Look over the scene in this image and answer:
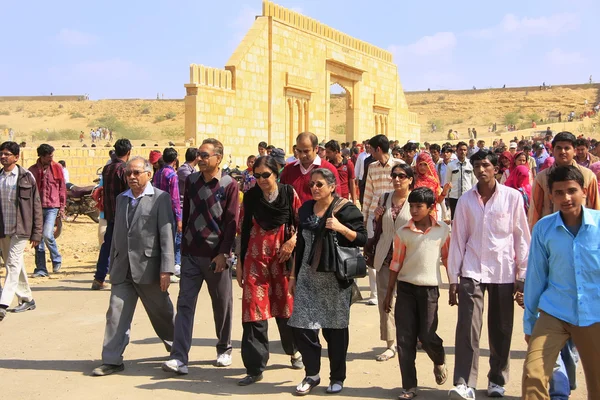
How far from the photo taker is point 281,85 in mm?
22250

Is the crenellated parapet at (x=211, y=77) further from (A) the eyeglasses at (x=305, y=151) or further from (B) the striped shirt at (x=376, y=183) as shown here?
(A) the eyeglasses at (x=305, y=151)

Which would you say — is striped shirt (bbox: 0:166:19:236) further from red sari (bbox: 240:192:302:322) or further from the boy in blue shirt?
the boy in blue shirt

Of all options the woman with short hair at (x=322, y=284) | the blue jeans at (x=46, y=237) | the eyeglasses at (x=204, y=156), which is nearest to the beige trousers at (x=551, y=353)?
the woman with short hair at (x=322, y=284)

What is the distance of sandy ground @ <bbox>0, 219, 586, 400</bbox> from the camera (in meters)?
5.23

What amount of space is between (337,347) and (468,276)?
1.05 m

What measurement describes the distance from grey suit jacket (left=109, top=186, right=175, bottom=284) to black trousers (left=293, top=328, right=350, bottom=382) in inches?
50.2

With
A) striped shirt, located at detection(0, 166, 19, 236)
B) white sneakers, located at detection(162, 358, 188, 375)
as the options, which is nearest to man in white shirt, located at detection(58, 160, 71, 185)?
striped shirt, located at detection(0, 166, 19, 236)

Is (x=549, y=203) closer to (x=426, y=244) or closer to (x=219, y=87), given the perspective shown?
(x=426, y=244)

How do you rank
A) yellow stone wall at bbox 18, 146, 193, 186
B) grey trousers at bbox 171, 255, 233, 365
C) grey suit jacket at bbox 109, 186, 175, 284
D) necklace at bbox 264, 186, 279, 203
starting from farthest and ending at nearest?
yellow stone wall at bbox 18, 146, 193, 186, grey suit jacket at bbox 109, 186, 175, 284, grey trousers at bbox 171, 255, 233, 365, necklace at bbox 264, 186, 279, 203

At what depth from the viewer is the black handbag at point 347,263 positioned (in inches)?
200

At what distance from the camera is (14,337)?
6.81 meters

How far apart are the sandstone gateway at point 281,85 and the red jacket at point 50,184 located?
8679 millimetres

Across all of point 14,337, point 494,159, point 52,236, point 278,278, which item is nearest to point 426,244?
point 494,159

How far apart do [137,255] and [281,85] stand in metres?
17.0
